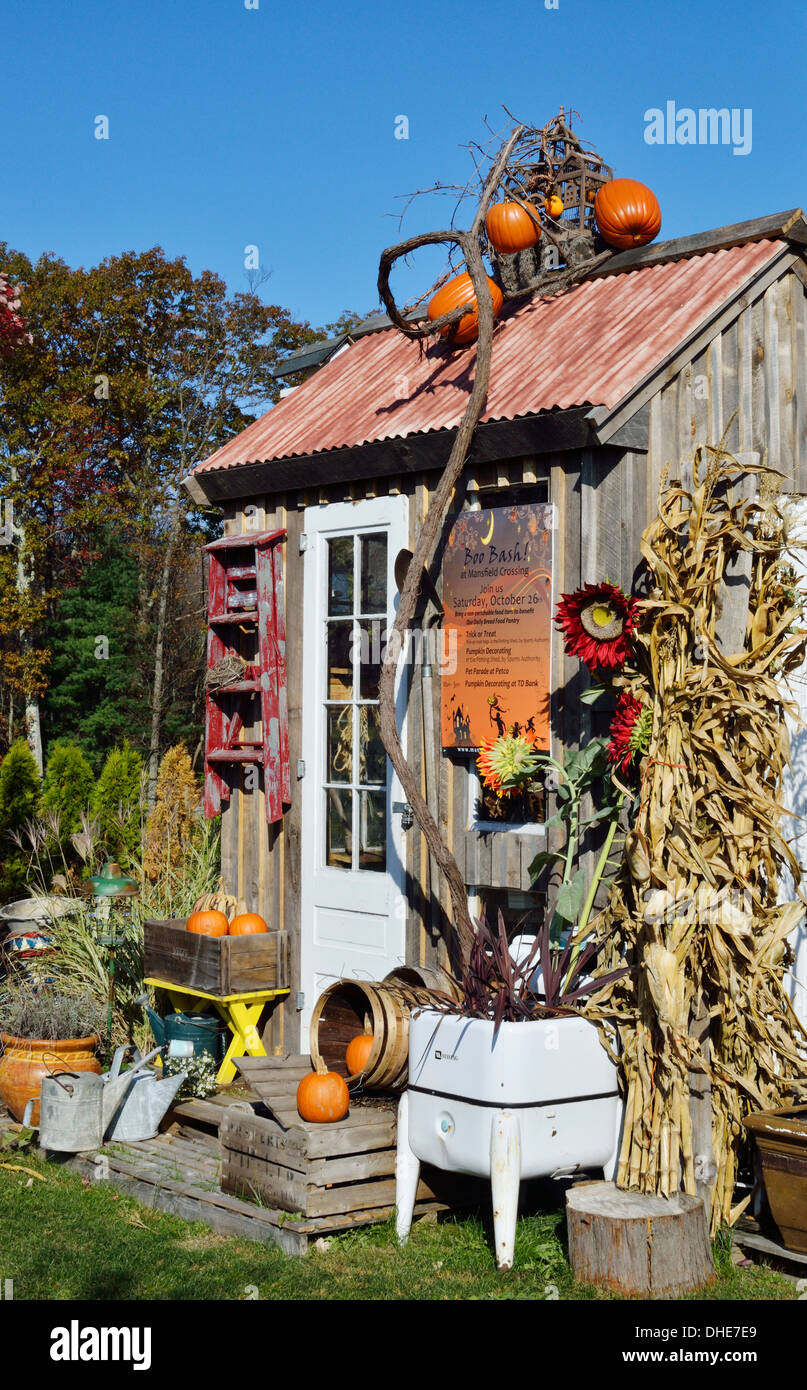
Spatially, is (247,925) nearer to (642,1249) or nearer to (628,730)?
(628,730)

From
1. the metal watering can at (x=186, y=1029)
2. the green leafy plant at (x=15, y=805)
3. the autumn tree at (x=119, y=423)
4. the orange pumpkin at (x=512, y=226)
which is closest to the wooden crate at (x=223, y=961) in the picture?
the metal watering can at (x=186, y=1029)

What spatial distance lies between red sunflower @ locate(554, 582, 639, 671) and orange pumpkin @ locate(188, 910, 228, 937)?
294 centimetres

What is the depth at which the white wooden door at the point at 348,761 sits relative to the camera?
6738 mm

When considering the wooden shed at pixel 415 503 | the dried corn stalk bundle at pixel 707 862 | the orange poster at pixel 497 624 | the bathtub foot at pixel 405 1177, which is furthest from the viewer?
the orange poster at pixel 497 624

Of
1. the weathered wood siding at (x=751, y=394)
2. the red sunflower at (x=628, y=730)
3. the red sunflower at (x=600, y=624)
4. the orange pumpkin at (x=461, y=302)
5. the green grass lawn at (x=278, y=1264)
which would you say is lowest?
the green grass lawn at (x=278, y=1264)

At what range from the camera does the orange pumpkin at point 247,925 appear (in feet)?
24.1

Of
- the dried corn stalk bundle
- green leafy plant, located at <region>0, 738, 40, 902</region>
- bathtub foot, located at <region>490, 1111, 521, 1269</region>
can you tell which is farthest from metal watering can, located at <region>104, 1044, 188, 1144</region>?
green leafy plant, located at <region>0, 738, 40, 902</region>

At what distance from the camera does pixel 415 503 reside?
660cm

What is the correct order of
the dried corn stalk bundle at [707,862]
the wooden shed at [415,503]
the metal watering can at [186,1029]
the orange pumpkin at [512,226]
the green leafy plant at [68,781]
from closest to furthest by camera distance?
the dried corn stalk bundle at [707,862] → the wooden shed at [415,503] → the orange pumpkin at [512,226] → the metal watering can at [186,1029] → the green leafy plant at [68,781]

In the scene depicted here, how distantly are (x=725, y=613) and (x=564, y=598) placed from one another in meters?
0.65

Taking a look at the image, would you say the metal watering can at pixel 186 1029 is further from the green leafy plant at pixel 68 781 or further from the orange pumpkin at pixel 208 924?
the green leafy plant at pixel 68 781

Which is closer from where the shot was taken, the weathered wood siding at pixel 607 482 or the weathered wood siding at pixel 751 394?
the weathered wood siding at pixel 607 482

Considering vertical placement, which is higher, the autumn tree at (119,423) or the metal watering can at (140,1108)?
the autumn tree at (119,423)

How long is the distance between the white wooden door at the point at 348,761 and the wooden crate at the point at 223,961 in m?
0.16
